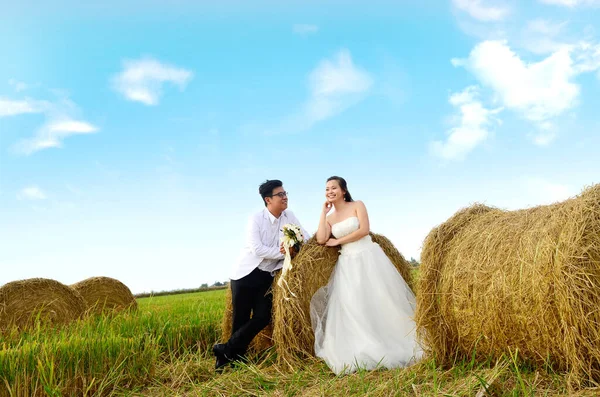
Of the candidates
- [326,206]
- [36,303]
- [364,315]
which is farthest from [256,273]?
[36,303]

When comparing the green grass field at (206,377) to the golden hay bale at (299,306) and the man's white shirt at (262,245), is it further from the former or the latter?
the man's white shirt at (262,245)

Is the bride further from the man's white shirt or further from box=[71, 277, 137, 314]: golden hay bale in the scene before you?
box=[71, 277, 137, 314]: golden hay bale

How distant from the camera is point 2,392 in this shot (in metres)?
4.82

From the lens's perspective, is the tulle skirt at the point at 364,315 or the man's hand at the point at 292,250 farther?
the man's hand at the point at 292,250

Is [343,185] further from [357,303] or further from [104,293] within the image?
[104,293]

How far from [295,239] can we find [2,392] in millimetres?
3280

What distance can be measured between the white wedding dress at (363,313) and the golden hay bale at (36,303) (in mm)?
4676

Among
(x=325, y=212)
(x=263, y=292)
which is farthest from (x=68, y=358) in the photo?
(x=325, y=212)

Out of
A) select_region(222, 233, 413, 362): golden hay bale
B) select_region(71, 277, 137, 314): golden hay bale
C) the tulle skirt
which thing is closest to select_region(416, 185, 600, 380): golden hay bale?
the tulle skirt

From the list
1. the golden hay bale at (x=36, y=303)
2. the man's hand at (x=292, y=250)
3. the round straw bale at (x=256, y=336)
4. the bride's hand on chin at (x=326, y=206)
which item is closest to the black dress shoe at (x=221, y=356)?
the round straw bale at (x=256, y=336)

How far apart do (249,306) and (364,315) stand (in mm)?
1508

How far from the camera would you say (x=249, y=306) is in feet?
21.0

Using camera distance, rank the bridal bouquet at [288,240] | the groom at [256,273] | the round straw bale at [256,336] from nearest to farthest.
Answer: the bridal bouquet at [288,240] → the groom at [256,273] → the round straw bale at [256,336]

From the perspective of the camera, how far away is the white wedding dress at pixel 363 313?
214 inches
